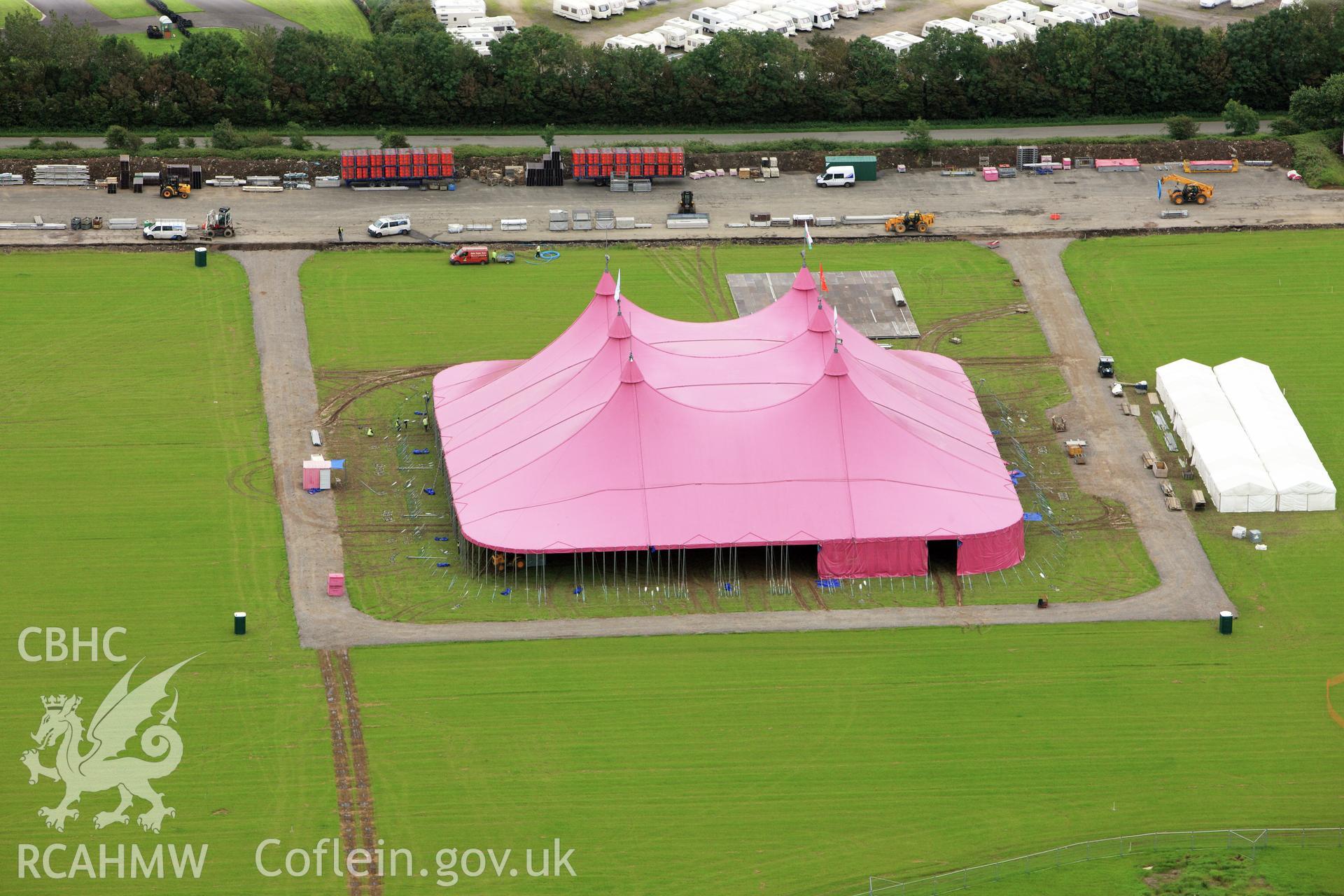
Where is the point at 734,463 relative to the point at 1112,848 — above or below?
above

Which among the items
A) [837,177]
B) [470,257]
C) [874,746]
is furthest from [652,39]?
[874,746]

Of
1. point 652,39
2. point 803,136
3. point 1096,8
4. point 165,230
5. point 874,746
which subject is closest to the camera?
point 874,746

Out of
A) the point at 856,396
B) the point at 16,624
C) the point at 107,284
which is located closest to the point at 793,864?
the point at 856,396

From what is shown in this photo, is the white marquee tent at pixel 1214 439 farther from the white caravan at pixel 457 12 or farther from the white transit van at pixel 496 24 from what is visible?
the white caravan at pixel 457 12

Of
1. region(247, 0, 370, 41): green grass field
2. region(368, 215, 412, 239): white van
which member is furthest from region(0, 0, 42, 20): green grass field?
region(368, 215, 412, 239): white van

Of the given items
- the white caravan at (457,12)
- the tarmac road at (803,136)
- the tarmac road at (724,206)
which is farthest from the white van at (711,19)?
the tarmac road at (724,206)

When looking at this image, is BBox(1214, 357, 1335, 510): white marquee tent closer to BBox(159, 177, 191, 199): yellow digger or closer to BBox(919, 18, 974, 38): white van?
BBox(919, 18, 974, 38): white van

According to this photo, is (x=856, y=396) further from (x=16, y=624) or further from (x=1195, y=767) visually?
(x=16, y=624)

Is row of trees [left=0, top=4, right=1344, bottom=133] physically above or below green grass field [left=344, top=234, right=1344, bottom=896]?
above

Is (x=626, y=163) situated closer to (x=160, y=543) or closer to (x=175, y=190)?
(x=175, y=190)
